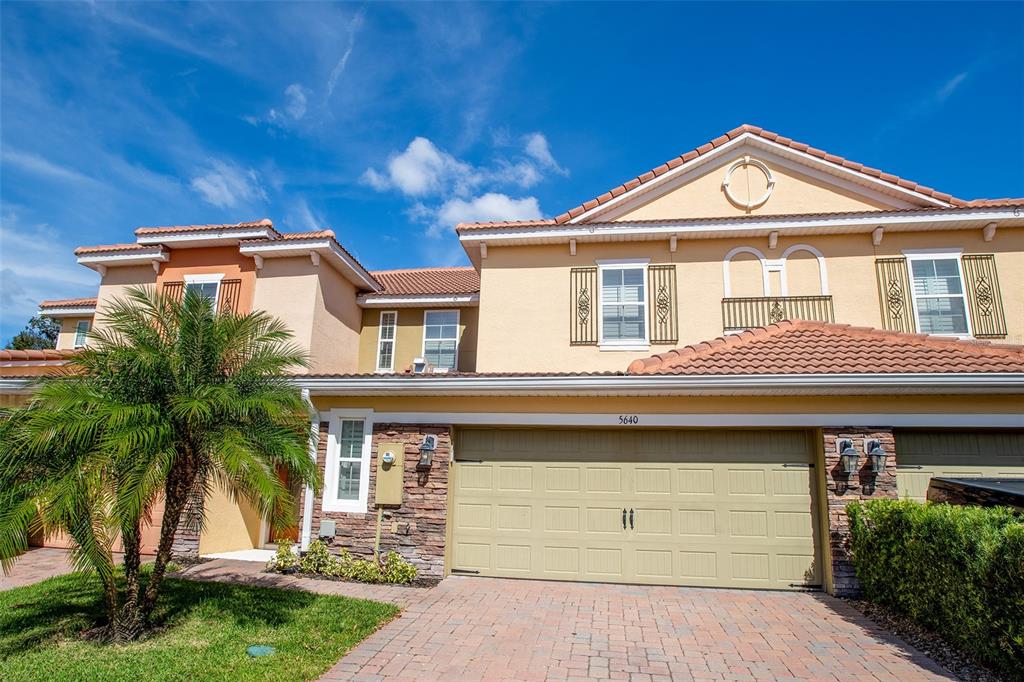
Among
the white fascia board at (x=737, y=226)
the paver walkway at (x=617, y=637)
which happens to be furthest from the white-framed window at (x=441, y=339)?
the paver walkway at (x=617, y=637)

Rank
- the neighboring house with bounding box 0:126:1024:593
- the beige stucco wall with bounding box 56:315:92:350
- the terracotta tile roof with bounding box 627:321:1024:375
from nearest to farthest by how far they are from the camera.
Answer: the terracotta tile roof with bounding box 627:321:1024:375
the neighboring house with bounding box 0:126:1024:593
the beige stucco wall with bounding box 56:315:92:350

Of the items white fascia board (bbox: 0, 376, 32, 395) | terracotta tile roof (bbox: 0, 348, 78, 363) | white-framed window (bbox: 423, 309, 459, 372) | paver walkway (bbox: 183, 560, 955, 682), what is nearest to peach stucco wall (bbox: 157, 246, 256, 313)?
terracotta tile roof (bbox: 0, 348, 78, 363)

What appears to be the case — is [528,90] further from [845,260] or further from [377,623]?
[377,623]

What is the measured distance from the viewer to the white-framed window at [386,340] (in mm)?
14789

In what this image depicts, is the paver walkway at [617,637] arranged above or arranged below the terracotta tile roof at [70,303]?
below

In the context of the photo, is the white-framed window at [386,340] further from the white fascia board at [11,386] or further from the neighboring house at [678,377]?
the white fascia board at [11,386]

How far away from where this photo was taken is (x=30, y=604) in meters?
7.05

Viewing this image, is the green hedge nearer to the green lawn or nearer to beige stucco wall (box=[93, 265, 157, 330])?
the green lawn

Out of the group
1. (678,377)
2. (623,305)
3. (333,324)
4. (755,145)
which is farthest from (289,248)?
(755,145)

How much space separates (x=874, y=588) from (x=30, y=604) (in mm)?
11117

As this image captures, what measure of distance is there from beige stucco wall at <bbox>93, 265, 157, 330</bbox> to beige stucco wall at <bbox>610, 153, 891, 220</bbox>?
38.1 ft

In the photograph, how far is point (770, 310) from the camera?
37.3ft

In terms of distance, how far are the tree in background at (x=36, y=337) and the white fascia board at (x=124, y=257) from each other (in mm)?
29442

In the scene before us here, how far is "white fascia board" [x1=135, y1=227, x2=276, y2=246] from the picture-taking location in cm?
1278
